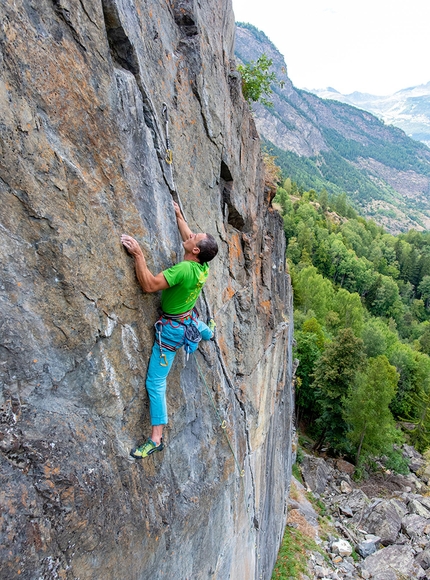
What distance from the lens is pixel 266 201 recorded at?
42.9ft

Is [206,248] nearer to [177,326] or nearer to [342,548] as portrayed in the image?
[177,326]

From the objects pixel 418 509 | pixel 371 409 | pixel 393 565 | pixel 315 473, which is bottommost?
pixel 315 473

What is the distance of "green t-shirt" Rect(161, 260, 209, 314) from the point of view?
190 inches

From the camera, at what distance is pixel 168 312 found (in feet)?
16.8

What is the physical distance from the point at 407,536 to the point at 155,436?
70.1ft

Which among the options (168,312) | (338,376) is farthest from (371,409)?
(168,312)

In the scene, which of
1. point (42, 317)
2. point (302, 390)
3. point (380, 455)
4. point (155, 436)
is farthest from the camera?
point (302, 390)

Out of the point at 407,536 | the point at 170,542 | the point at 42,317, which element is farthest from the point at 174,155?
the point at 407,536

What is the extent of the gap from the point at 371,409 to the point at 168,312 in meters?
25.1

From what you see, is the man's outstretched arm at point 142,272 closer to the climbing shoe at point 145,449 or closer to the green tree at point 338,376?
the climbing shoe at point 145,449

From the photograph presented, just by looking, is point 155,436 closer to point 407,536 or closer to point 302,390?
point 407,536

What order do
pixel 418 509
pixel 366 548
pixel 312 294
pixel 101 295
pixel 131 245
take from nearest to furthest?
pixel 101 295, pixel 131 245, pixel 366 548, pixel 418 509, pixel 312 294

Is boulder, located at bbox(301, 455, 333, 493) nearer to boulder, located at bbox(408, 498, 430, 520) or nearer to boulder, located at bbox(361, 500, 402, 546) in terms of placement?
boulder, located at bbox(361, 500, 402, 546)

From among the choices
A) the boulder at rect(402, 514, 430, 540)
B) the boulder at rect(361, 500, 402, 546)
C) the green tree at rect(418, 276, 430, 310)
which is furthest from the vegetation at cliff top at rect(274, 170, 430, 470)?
the boulder at rect(361, 500, 402, 546)
